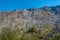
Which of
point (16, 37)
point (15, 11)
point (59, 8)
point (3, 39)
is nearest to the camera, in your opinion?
point (3, 39)

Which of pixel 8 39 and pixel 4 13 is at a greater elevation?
pixel 4 13

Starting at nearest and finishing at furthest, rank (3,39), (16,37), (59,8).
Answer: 1. (3,39)
2. (16,37)
3. (59,8)

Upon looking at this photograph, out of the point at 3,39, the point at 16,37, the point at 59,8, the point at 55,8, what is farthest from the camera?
the point at 55,8

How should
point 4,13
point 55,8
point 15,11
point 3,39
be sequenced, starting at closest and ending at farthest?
point 3,39, point 4,13, point 15,11, point 55,8

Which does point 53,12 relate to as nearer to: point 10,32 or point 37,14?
point 37,14

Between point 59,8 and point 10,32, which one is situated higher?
point 59,8

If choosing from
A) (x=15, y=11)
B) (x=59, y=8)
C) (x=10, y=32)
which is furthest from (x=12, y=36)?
(x=59, y=8)

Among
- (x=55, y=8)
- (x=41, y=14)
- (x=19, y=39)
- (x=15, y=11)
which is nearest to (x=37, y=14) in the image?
(x=41, y=14)

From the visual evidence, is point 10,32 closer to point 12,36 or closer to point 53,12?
point 12,36

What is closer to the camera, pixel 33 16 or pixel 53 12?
pixel 33 16
